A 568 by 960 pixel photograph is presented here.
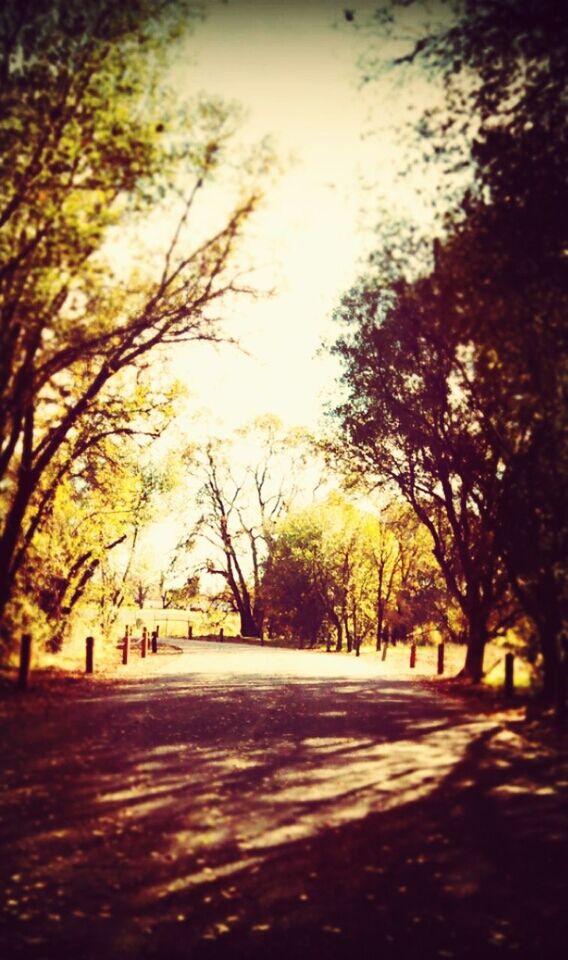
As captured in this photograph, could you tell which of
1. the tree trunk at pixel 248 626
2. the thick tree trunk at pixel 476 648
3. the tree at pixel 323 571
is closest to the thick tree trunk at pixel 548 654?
the thick tree trunk at pixel 476 648

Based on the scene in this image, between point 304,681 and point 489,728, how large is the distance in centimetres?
961

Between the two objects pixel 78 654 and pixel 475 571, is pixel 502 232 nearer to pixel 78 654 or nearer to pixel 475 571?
pixel 475 571

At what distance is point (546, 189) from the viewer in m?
10.4

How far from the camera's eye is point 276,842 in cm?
662

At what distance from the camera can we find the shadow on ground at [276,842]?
472 cm

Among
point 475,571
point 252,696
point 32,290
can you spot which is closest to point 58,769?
point 32,290

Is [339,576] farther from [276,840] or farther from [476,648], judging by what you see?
[276,840]

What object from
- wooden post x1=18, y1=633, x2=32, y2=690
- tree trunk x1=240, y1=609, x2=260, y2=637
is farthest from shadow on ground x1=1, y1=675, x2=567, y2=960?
tree trunk x1=240, y1=609, x2=260, y2=637

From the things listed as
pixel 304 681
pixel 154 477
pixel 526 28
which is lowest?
pixel 304 681

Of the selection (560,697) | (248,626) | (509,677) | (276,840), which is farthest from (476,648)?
(248,626)

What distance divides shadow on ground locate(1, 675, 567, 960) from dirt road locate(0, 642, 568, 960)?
0.02 metres

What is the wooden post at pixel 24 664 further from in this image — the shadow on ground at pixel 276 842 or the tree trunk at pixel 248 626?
the tree trunk at pixel 248 626

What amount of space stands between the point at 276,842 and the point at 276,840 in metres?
0.06

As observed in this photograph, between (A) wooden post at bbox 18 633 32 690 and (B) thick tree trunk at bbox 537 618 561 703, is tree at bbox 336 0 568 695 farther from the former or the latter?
(A) wooden post at bbox 18 633 32 690
